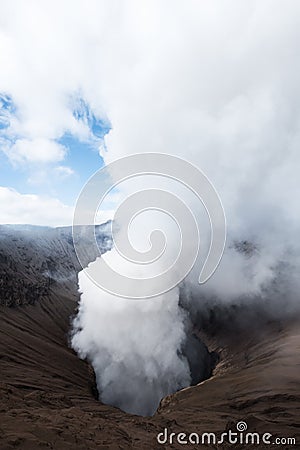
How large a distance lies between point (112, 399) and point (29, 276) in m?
40.6

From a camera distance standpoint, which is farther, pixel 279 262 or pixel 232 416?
pixel 279 262

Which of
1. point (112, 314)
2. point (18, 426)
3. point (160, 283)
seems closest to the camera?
point (18, 426)

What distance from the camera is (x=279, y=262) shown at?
3061 inches

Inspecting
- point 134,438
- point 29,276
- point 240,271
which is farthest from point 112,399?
point 240,271

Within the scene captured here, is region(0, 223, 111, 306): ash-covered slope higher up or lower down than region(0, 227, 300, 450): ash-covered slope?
higher up

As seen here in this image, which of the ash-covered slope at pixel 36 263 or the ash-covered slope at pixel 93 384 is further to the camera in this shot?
the ash-covered slope at pixel 36 263

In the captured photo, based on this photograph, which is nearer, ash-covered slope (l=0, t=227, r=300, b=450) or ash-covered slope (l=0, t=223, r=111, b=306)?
ash-covered slope (l=0, t=227, r=300, b=450)

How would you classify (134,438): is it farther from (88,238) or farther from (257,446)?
(88,238)

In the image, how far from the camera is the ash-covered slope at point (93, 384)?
14795 mm

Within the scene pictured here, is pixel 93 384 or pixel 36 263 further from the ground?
pixel 36 263

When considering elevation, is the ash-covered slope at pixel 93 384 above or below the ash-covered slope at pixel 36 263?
below

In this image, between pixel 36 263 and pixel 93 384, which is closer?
pixel 93 384

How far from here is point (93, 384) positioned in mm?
33781

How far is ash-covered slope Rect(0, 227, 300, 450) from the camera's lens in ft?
48.5
